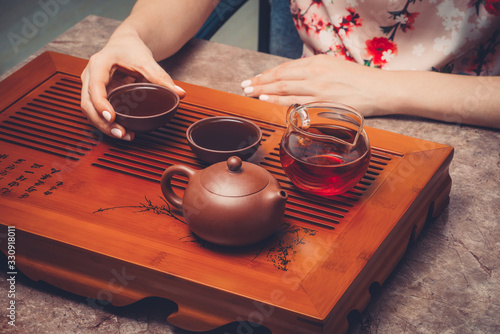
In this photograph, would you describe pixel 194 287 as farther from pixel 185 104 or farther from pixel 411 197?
pixel 185 104

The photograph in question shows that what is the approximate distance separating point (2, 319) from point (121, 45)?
31.3 inches

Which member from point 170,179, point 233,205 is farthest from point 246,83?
point 233,205

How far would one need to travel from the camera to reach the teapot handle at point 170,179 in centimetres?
93

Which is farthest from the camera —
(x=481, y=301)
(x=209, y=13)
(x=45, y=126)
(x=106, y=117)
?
(x=209, y=13)

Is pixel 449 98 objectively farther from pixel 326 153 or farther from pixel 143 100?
pixel 143 100

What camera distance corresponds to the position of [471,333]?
93 centimetres

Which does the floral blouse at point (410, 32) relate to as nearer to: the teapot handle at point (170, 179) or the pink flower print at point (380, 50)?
the pink flower print at point (380, 50)

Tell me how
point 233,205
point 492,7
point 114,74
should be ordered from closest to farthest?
point 233,205
point 114,74
point 492,7

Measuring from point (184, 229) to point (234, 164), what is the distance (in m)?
0.18

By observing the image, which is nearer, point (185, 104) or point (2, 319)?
point (2, 319)

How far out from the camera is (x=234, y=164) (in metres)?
0.87

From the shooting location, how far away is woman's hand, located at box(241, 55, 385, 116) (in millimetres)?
1487

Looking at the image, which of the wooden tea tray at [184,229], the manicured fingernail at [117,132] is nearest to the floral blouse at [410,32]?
the wooden tea tray at [184,229]

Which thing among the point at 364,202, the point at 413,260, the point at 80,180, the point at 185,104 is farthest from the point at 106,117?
the point at 413,260
